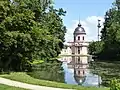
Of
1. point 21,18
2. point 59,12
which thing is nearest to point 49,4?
point 59,12

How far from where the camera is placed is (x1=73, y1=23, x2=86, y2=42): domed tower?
124m

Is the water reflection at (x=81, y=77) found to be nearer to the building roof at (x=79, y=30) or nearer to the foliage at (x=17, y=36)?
the foliage at (x=17, y=36)

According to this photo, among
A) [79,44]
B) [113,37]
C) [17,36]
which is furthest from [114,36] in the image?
[79,44]

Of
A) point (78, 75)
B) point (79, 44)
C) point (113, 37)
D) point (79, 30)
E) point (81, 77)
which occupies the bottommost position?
point (81, 77)

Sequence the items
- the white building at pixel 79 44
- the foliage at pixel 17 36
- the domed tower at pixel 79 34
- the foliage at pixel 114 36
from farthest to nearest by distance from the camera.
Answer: the white building at pixel 79 44 < the domed tower at pixel 79 34 < the foliage at pixel 114 36 < the foliage at pixel 17 36

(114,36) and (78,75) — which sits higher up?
(114,36)

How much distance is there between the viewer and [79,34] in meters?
124

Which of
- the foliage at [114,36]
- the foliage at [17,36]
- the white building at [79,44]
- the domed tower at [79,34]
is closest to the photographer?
the foliage at [17,36]

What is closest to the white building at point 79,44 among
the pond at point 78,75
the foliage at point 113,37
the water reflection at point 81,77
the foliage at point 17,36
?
the foliage at point 113,37

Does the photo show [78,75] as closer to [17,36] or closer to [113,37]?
[17,36]

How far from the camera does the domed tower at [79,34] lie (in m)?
124

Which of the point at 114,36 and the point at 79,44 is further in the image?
the point at 79,44

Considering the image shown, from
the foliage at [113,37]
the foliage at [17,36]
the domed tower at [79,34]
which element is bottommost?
the foliage at [17,36]

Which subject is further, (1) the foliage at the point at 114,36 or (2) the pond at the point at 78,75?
(1) the foliage at the point at 114,36
